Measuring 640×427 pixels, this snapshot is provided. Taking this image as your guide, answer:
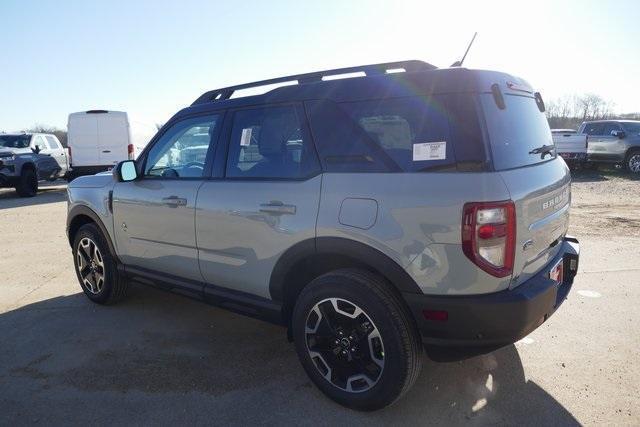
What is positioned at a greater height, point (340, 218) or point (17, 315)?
point (340, 218)

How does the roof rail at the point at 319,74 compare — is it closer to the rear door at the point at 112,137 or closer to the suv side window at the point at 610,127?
the rear door at the point at 112,137

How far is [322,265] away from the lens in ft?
9.52

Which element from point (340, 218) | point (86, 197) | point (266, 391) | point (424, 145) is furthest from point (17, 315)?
point (424, 145)

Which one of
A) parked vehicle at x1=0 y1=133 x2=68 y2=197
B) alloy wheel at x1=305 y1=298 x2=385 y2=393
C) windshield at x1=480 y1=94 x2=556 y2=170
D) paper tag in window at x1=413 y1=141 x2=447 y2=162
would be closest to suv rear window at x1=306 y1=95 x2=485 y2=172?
paper tag in window at x1=413 y1=141 x2=447 y2=162

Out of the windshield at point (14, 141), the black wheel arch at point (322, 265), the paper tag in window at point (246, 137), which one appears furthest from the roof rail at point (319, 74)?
the windshield at point (14, 141)

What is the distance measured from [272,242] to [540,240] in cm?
154

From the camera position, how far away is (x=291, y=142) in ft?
9.82

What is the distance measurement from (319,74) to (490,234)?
1.53m

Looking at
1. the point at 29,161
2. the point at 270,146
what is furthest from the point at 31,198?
the point at 270,146

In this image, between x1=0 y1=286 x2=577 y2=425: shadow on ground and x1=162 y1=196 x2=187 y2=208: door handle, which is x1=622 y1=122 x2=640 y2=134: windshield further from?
x1=162 y1=196 x2=187 y2=208: door handle

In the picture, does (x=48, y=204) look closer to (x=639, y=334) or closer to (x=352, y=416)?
(x=352, y=416)

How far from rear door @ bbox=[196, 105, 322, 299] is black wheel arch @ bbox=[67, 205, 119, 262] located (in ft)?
4.41

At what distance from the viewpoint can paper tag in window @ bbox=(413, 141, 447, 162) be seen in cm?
235

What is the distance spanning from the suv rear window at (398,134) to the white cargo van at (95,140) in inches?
483
